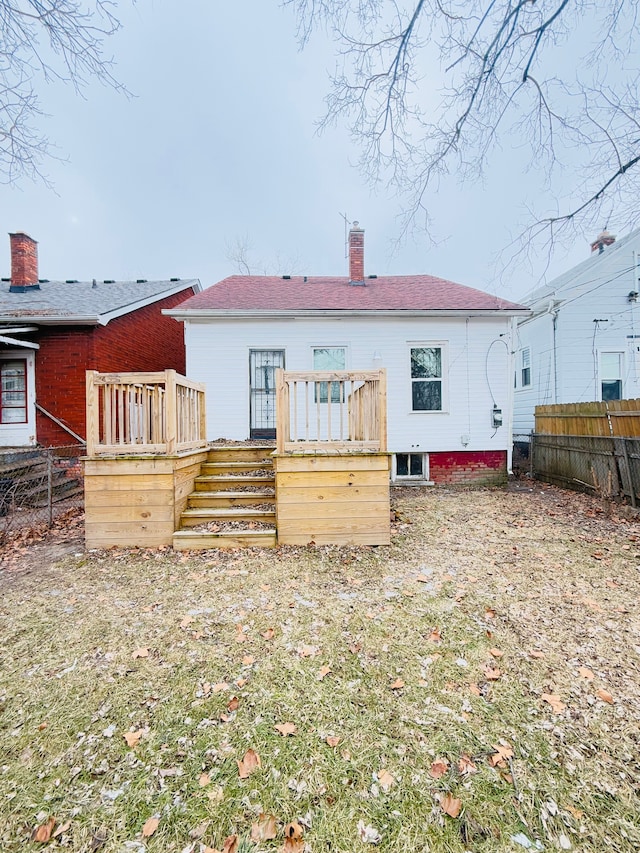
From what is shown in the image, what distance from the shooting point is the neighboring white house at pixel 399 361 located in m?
8.55

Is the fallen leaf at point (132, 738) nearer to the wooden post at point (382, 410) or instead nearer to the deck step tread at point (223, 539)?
the deck step tread at point (223, 539)

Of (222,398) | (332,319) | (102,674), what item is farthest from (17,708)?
(332,319)

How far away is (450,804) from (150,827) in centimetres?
125

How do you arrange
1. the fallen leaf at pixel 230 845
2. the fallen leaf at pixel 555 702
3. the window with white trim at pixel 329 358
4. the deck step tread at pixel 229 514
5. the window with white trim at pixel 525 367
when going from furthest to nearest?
the window with white trim at pixel 525 367
the window with white trim at pixel 329 358
the deck step tread at pixel 229 514
the fallen leaf at pixel 555 702
the fallen leaf at pixel 230 845

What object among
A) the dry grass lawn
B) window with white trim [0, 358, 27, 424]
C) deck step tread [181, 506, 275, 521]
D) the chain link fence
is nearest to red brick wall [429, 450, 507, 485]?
the dry grass lawn

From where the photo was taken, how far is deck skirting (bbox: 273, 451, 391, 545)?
467 centimetres

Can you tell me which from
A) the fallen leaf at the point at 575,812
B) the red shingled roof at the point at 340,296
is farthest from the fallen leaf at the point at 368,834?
the red shingled roof at the point at 340,296

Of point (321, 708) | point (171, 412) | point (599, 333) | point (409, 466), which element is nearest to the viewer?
point (321, 708)

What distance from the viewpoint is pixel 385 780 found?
180 centimetres

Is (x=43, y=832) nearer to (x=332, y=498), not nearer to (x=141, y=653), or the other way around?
(x=141, y=653)

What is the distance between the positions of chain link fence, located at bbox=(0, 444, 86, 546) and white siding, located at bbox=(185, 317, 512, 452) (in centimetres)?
291

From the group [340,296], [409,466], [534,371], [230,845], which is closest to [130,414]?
[230,845]

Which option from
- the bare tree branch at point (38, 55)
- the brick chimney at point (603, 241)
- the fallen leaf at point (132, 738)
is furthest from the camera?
the brick chimney at point (603, 241)

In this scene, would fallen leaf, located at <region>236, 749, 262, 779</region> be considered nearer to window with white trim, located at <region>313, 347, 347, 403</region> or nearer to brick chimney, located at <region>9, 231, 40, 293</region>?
window with white trim, located at <region>313, 347, 347, 403</region>
